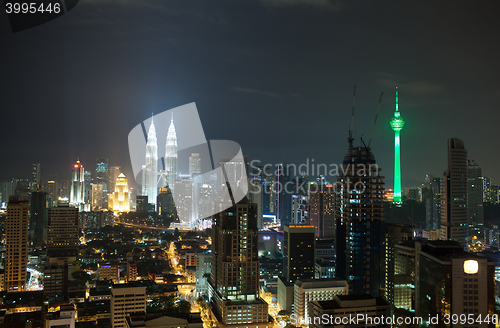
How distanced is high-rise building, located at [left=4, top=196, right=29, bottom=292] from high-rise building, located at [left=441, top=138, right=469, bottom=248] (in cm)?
1039

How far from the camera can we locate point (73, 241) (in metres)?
13.5

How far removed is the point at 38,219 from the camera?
14195mm

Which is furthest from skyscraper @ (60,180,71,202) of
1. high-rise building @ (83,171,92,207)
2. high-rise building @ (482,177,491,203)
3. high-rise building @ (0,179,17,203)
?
high-rise building @ (482,177,491,203)

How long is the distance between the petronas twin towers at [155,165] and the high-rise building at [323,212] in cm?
544

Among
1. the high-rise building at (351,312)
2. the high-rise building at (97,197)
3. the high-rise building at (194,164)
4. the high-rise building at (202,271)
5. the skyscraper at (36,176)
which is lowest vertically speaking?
the high-rise building at (202,271)

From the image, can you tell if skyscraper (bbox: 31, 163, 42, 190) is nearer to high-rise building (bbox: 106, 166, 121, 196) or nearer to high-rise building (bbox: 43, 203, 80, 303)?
high-rise building (bbox: 43, 203, 80, 303)

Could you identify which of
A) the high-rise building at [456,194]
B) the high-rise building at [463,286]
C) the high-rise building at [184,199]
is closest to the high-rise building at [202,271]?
the high-rise building at [463,286]

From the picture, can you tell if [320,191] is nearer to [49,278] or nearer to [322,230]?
[322,230]

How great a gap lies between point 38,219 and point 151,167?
6.13 m

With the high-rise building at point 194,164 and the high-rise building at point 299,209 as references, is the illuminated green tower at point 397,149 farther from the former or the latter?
the high-rise building at point 194,164

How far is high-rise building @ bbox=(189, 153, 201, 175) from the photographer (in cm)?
1368

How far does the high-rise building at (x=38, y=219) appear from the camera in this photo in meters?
14.0

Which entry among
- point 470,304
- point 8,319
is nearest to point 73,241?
point 8,319

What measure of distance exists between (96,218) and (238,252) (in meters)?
13.3
